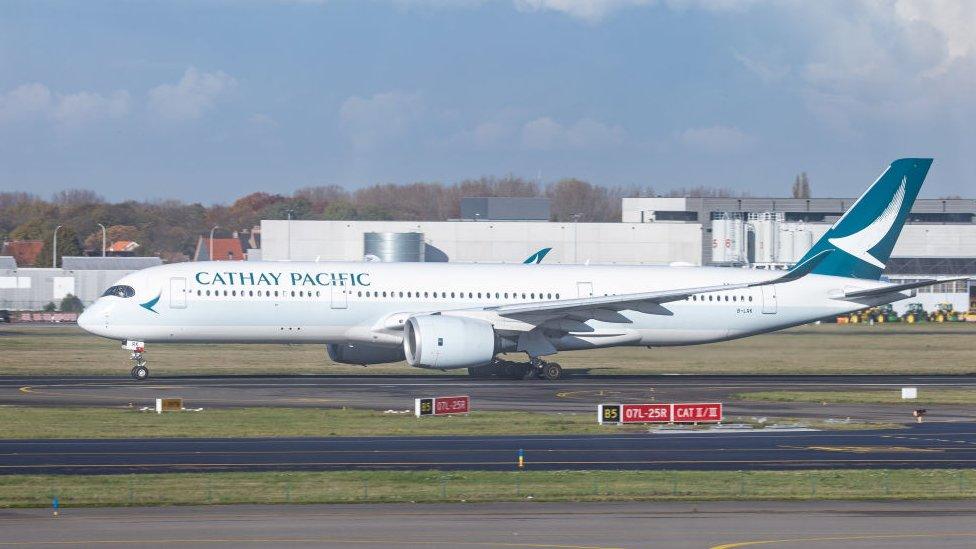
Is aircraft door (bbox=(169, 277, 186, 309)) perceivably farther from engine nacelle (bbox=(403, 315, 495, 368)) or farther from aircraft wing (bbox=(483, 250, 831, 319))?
aircraft wing (bbox=(483, 250, 831, 319))

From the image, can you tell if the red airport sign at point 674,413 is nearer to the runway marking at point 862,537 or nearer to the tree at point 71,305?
the runway marking at point 862,537

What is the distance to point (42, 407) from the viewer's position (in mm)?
36625

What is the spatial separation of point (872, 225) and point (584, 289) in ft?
41.9

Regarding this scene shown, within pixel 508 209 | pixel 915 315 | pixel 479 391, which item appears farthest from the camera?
pixel 508 209

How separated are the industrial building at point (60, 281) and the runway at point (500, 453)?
2995 inches

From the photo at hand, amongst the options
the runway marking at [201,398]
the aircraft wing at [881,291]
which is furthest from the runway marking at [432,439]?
the aircraft wing at [881,291]

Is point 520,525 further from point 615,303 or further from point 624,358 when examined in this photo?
point 624,358

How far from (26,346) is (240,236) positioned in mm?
108829

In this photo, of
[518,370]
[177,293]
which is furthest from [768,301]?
[177,293]

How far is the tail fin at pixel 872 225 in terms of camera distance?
53.1 meters

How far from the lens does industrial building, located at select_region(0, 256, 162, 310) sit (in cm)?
10356

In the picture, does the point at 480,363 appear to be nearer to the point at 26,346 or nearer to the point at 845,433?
the point at 845,433

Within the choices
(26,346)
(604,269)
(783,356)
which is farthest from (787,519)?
(26,346)

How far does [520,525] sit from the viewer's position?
20672 mm
